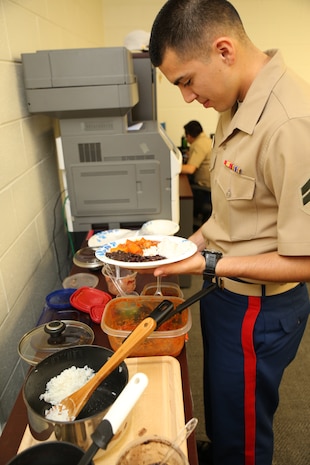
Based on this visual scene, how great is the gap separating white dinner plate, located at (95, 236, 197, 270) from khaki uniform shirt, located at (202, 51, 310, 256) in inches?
4.2

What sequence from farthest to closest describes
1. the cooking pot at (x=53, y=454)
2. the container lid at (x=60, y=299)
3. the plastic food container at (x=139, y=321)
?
the container lid at (x=60, y=299) → the plastic food container at (x=139, y=321) → the cooking pot at (x=53, y=454)

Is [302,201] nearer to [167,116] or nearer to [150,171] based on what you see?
[150,171]

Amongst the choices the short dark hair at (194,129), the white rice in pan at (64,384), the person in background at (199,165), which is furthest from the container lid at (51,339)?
the short dark hair at (194,129)

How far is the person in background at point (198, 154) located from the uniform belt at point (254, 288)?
2.56 m

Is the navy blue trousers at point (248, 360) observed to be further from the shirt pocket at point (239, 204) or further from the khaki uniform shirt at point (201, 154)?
the khaki uniform shirt at point (201, 154)

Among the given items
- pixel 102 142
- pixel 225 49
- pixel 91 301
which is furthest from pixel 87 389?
pixel 102 142

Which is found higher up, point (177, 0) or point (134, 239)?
point (177, 0)

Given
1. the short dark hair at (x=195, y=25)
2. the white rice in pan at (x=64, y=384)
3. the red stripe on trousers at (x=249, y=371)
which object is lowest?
the red stripe on trousers at (x=249, y=371)

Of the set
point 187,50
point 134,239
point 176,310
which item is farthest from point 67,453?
point 187,50

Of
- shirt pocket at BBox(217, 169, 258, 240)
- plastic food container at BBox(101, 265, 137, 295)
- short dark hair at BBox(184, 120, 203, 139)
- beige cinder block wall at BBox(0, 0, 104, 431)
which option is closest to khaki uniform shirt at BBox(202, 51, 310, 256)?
shirt pocket at BBox(217, 169, 258, 240)

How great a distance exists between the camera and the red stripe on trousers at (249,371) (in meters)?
1.11

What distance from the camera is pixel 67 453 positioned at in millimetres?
590

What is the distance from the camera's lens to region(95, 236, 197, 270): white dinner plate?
1.04 meters

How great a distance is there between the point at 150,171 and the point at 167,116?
116 inches
